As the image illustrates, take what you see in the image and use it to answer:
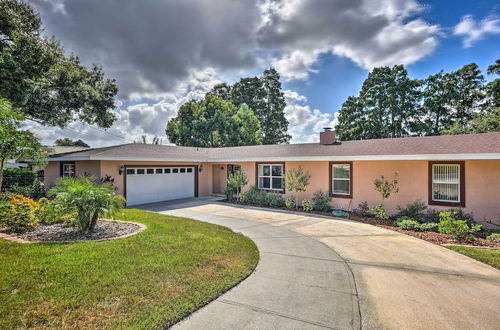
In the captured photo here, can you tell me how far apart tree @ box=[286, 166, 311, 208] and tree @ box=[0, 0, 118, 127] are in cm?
1442

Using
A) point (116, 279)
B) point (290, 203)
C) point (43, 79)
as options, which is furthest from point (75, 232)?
point (43, 79)

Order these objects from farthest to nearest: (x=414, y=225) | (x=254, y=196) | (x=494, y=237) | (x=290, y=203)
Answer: (x=254, y=196)
(x=290, y=203)
(x=414, y=225)
(x=494, y=237)

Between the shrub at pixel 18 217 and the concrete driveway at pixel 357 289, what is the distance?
606cm

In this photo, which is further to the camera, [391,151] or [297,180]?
[297,180]

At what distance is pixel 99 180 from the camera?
11.3 metres

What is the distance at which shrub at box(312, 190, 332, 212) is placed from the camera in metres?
11.1

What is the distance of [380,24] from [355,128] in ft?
66.9

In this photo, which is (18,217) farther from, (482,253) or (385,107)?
(385,107)

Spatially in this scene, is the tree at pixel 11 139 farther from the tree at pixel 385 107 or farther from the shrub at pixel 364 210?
the tree at pixel 385 107

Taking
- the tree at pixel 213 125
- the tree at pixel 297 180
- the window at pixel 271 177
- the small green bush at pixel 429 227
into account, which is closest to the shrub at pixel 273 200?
the window at pixel 271 177

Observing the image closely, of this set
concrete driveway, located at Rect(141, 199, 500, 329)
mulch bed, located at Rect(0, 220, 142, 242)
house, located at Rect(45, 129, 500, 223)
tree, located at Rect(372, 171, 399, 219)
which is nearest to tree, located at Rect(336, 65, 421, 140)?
house, located at Rect(45, 129, 500, 223)

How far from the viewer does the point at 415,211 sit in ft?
29.7

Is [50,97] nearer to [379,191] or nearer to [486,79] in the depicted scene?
[379,191]

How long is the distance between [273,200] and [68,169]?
11.2m
